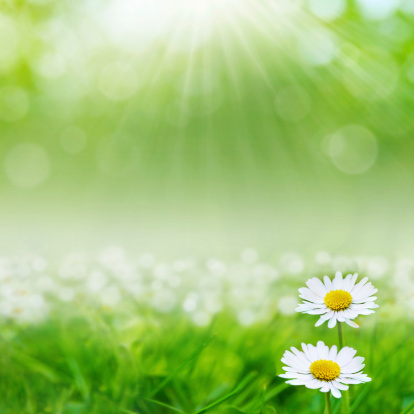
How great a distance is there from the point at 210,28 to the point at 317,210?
3.34 m

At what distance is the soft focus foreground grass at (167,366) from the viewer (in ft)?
3.76

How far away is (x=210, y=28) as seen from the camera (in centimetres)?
627

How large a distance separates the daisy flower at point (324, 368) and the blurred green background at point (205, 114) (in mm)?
2787

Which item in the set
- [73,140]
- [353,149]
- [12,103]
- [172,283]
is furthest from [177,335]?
[12,103]

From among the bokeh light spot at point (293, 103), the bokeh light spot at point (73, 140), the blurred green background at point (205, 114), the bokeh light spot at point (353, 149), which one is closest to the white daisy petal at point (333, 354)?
the blurred green background at point (205, 114)

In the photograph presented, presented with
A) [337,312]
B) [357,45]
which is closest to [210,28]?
[357,45]

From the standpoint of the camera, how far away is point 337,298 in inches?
30.3

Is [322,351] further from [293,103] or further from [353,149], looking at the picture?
[293,103]

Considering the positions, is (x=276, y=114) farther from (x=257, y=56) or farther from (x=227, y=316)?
(x=227, y=316)

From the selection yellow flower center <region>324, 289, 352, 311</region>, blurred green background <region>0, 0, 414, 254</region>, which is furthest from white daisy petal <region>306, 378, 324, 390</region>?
blurred green background <region>0, 0, 414, 254</region>

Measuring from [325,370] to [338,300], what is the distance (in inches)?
4.1

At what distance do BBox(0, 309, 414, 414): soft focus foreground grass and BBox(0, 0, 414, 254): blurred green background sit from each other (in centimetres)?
202

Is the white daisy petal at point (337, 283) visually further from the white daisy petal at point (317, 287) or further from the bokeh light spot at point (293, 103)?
the bokeh light spot at point (293, 103)

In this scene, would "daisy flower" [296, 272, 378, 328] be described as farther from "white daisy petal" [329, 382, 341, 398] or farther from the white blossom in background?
the white blossom in background
